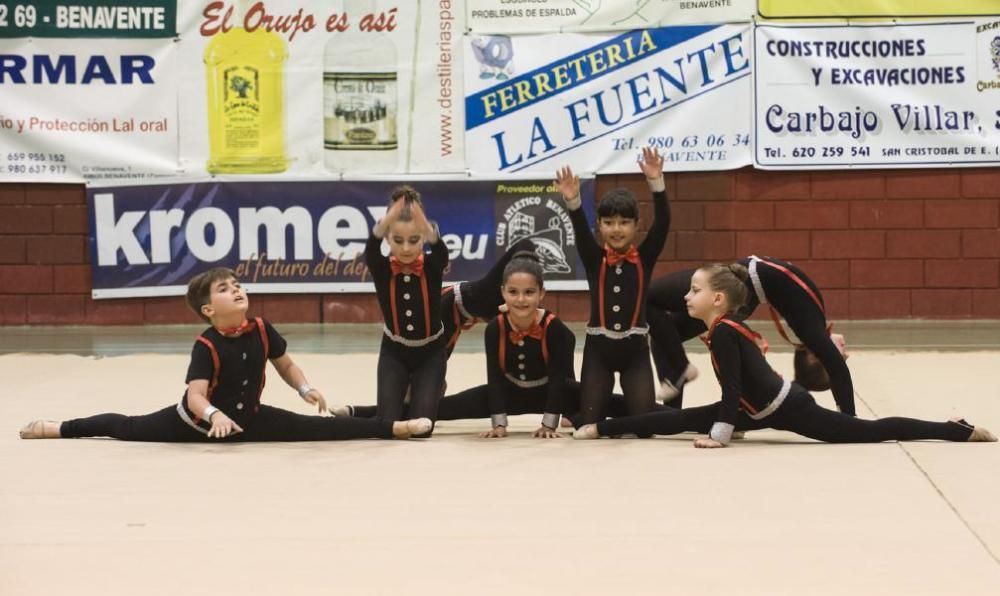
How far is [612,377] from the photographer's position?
Answer: 5.74 metres

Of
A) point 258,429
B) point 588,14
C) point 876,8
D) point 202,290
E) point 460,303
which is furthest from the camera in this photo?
point 588,14

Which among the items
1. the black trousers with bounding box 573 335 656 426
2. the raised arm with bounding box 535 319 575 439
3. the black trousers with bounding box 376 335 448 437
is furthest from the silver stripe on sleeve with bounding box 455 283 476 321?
the black trousers with bounding box 573 335 656 426

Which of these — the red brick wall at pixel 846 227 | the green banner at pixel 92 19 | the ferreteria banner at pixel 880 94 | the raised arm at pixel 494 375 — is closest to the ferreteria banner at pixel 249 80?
the green banner at pixel 92 19

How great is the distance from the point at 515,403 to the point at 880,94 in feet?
18.7

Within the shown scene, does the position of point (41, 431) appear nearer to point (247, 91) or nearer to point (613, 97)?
point (247, 91)

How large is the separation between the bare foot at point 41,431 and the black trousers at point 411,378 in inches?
54.0

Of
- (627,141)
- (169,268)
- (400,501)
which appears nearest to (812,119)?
(627,141)

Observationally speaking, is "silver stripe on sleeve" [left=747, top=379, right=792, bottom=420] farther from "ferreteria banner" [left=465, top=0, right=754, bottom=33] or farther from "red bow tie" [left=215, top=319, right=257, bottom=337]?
"ferreteria banner" [left=465, top=0, right=754, bottom=33]

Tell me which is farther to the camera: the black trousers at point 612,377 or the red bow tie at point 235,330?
the black trousers at point 612,377

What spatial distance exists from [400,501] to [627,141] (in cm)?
660

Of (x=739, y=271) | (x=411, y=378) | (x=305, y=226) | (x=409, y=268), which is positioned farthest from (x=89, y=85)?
(x=739, y=271)

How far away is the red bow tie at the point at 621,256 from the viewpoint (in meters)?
5.68

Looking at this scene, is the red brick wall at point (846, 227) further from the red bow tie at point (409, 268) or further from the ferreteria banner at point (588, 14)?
the red bow tie at point (409, 268)

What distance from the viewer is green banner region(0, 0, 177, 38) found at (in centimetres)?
1040
